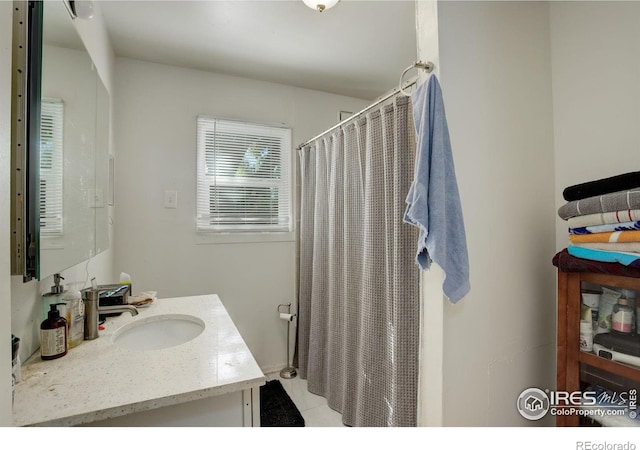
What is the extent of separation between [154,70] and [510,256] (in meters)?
2.45

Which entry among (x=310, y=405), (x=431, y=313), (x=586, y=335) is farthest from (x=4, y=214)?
(x=310, y=405)

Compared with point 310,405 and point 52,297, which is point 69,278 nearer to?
point 52,297

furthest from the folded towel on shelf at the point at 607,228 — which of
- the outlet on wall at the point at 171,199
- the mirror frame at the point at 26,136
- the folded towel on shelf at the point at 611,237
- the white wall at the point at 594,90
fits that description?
the outlet on wall at the point at 171,199

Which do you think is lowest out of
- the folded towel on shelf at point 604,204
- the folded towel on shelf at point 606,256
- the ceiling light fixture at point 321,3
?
the folded towel on shelf at point 606,256

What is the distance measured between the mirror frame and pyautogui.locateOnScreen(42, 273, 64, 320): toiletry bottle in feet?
0.66

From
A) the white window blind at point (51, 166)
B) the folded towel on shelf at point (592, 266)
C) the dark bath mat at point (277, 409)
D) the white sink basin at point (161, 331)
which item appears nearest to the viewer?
the white window blind at point (51, 166)

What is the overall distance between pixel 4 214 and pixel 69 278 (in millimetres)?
796

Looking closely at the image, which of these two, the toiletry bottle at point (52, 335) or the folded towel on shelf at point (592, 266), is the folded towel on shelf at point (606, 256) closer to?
the folded towel on shelf at point (592, 266)

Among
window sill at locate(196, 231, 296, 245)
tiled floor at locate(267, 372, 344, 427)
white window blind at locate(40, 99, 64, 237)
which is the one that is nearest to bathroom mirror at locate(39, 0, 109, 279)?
white window blind at locate(40, 99, 64, 237)

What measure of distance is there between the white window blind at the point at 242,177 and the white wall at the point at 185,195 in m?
0.07

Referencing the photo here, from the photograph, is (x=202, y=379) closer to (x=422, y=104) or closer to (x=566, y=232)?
(x=422, y=104)

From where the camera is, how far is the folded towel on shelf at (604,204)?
2.67ft

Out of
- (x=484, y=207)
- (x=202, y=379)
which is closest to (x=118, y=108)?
(x=202, y=379)

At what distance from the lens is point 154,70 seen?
1.94 meters
